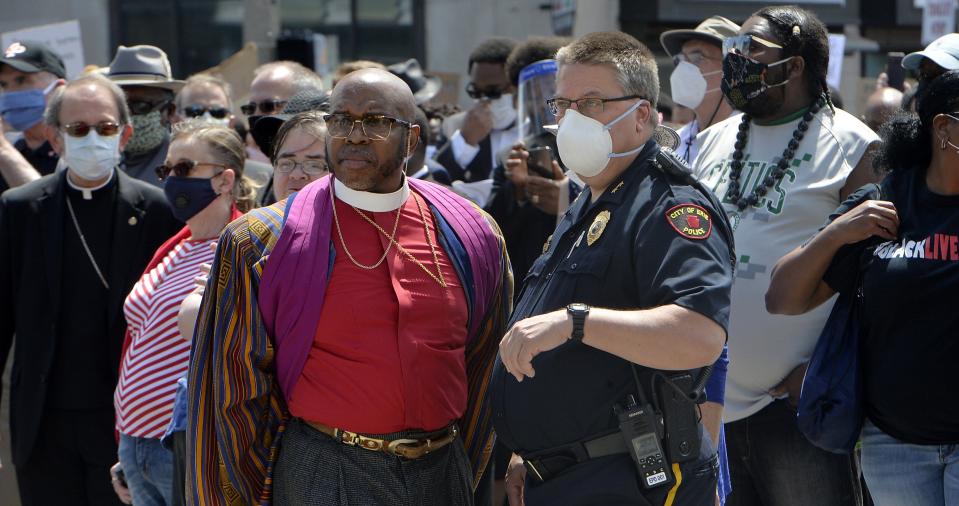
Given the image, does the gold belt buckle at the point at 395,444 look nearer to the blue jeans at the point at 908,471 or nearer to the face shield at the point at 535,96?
the blue jeans at the point at 908,471

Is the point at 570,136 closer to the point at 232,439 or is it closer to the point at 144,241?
the point at 232,439

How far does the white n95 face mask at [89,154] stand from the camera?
566cm

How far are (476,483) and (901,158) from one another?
1.72m

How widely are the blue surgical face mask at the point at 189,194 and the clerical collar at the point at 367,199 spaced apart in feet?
3.97

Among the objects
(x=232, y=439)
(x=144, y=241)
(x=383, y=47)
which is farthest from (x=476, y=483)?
(x=383, y=47)

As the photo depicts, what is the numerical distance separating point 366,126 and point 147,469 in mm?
1957

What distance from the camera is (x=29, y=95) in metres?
7.19

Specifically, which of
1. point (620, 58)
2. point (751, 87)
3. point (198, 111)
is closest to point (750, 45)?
point (751, 87)

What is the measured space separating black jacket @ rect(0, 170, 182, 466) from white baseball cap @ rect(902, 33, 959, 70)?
3.35m

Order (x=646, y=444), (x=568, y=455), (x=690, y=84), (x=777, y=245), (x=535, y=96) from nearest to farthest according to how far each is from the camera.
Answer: (x=646, y=444)
(x=568, y=455)
(x=777, y=245)
(x=690, y=84)
(x=535, y=96)

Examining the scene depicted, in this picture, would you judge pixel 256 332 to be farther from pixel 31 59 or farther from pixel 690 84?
pixel 31 59

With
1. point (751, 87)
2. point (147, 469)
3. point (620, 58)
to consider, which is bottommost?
point (147, 469)

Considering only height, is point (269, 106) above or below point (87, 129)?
below

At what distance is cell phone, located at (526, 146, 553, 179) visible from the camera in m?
5.52
